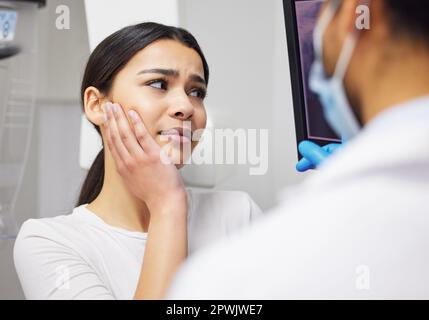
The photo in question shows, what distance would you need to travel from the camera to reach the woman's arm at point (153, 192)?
62 centimetres

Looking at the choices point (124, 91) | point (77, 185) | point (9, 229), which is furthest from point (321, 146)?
point (9, 229)

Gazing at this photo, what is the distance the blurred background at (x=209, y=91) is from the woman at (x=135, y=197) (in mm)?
144

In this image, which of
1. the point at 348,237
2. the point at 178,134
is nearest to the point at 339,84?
the point at 348,237

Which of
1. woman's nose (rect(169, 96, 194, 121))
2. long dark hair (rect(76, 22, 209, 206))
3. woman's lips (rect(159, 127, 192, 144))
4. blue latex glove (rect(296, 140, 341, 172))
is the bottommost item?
blue latex glove (rect(296, 140, 341, 172))

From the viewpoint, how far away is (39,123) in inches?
40.0

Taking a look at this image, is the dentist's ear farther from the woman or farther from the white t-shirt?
the white t-shirt

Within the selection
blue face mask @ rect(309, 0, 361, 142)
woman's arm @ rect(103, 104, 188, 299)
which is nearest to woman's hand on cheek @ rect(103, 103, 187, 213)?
woman's arm @ rect(103, 104, 188, 299)

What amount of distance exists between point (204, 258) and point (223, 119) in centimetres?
64

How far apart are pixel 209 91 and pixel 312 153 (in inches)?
9.5

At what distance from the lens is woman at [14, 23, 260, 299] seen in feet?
A: 2.14

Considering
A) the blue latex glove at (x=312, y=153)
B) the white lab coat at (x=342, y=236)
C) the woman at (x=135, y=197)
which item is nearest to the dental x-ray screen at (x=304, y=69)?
the blue latex glove at (x=312, y=153)

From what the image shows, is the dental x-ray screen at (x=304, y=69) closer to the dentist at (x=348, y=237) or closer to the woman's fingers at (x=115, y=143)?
the woman's fingers at (x=115, y=143)

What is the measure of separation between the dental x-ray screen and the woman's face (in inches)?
7.1

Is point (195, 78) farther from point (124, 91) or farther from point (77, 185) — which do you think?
point (77, 185)
